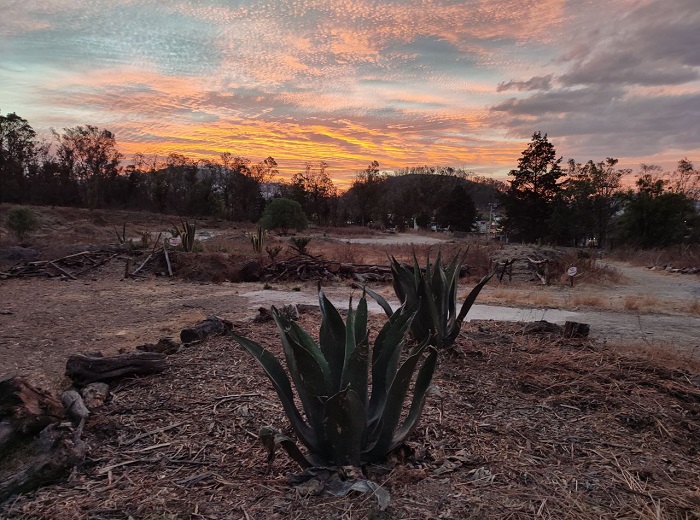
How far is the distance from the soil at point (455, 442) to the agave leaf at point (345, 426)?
16 centimetres

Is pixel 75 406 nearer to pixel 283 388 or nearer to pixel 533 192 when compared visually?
pixel 283 388

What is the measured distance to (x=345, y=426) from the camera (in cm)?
227

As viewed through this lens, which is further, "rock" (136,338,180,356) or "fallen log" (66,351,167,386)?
"rock" (136,338,180,356)

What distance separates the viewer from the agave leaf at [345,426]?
2.17 metres

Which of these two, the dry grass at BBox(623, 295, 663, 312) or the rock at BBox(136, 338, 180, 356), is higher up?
the dry grass at BBox(623, 295, 663, 312)

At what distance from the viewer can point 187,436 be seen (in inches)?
110

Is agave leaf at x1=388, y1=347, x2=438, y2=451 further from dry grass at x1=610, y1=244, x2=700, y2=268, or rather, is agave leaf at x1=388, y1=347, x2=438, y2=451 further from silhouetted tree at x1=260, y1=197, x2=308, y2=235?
silhouetted tree at x1=260, y1=197, x2=308, y2=235

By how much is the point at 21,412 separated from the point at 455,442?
7.92 ft

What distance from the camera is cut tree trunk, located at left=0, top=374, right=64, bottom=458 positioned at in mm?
2545

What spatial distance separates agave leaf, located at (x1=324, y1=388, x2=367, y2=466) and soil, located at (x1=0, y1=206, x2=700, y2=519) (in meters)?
0.16

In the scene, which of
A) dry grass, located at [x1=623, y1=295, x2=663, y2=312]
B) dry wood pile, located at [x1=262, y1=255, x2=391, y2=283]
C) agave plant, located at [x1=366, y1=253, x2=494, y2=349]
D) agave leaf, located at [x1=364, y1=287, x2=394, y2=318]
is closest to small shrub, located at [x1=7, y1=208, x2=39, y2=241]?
dry wood pile, located at [x1=262, y1=255, x2=391, y2=283]

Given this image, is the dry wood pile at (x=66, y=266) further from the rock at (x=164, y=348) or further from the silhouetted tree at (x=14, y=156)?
the silhouetted tree at (x=14, y=156)

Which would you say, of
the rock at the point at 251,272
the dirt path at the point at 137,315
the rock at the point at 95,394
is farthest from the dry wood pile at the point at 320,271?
the rock at the point at 95,394

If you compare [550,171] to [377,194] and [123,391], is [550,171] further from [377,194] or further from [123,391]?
[123,391]
